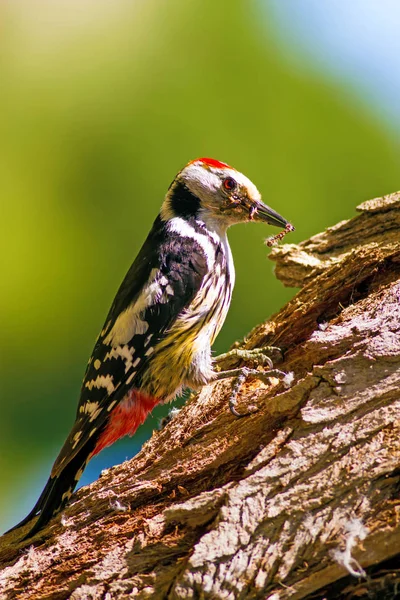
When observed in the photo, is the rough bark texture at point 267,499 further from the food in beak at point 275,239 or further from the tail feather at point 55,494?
the food in beak at point 275,239

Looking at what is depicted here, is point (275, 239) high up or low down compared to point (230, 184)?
down

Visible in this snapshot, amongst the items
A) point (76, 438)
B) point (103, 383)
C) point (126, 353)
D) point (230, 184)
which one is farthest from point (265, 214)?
point (76, 438)

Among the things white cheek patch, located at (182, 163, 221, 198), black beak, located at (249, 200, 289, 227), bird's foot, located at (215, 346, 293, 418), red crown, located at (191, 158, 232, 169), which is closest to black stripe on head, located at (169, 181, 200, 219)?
white cheek patch, located at (182, 163, 221, 198)

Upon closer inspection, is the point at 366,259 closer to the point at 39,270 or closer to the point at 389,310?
the point at 389,310

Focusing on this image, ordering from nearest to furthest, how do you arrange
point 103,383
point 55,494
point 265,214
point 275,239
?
point 55,494 < point 103,383 < point 265,214 < point 275,239

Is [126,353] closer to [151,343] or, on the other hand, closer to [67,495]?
[151,343]

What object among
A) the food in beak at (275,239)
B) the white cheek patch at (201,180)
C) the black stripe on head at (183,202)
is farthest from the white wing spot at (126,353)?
the food in beak at (275,239)
